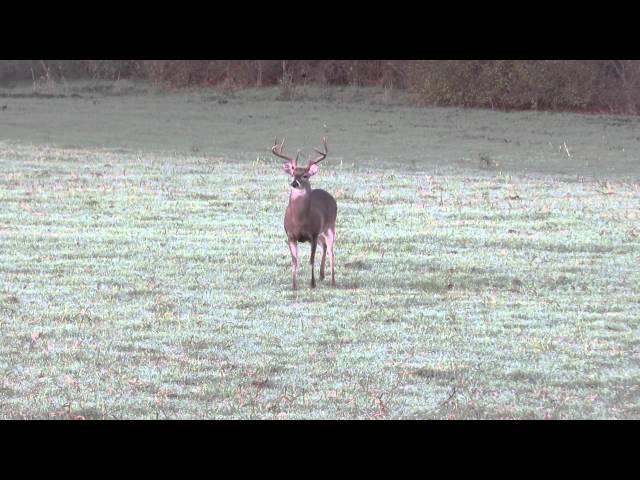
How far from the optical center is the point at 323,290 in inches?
461

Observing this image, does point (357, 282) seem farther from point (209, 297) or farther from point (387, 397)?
point (387, 397)

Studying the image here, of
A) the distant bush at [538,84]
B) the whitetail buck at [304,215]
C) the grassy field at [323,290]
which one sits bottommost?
the grassy field at [323,290]

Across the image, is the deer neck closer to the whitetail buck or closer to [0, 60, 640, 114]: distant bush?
the whitetail buck

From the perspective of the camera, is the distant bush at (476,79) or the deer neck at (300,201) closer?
the deer neck at (300,201)

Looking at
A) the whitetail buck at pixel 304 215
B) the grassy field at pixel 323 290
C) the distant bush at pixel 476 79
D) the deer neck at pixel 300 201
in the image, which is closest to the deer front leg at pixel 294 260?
the whitetail buck at pixel 304 215

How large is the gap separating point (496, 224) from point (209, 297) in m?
5.57

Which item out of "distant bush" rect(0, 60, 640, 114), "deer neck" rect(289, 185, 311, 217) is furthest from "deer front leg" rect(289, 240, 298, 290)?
"distant bush" rect(0, 60, 640, 114)

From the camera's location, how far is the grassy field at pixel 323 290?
8.21m

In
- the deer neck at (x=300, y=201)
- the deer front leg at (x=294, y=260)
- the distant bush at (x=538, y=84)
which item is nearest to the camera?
the deer front leg at (x=294, y=260)

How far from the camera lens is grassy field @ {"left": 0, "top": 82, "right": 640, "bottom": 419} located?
8.21 meters

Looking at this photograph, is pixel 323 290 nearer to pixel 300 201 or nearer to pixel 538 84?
pixel 300 201

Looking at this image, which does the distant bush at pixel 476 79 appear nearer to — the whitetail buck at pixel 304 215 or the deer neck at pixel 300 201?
the whitetail buck at pixel 304 215

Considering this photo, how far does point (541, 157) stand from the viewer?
24.9 metres

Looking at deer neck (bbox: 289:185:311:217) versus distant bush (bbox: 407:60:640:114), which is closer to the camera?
deer neck (bbox: 289:185:311:217)
